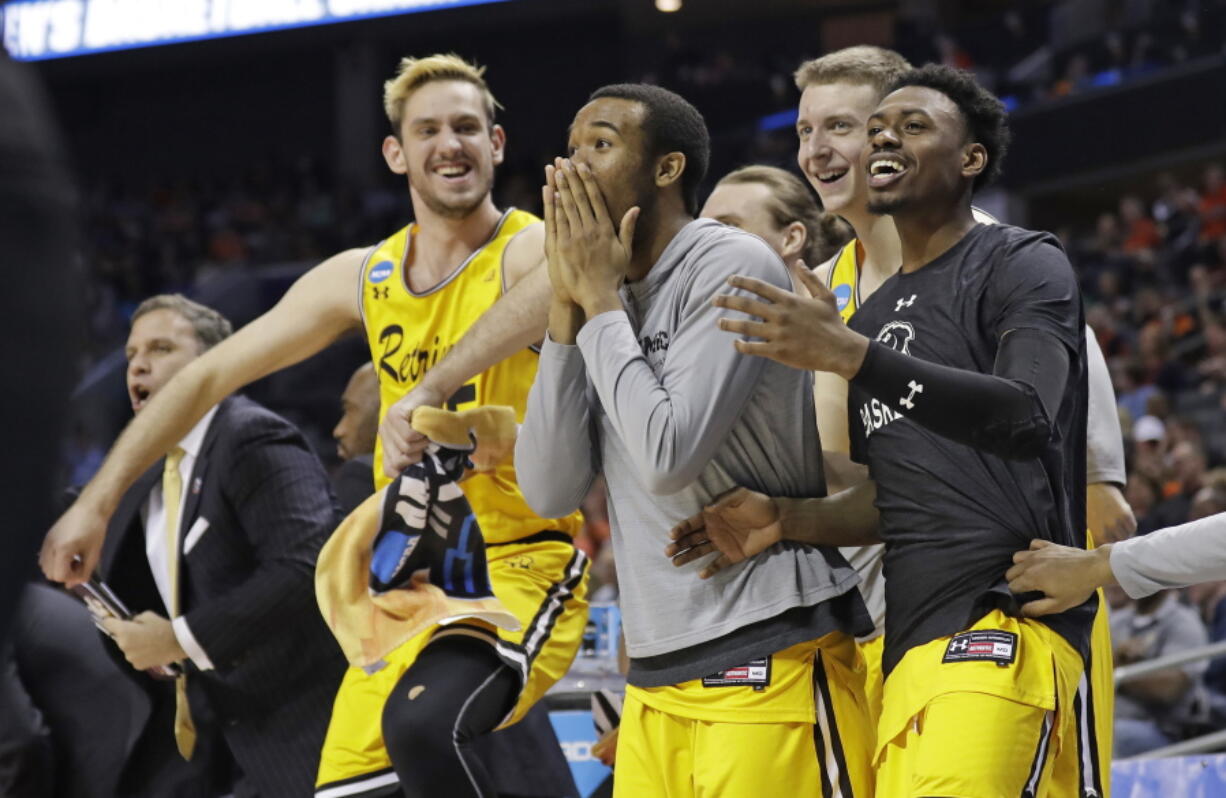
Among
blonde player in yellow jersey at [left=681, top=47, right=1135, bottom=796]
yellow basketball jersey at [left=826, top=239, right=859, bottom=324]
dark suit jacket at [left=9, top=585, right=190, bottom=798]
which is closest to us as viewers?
blonde player in yellow jersey at [left=681, top=47, right=1135, bottom=796]

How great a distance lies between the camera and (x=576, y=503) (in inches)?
129

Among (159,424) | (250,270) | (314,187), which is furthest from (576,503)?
(314,187)

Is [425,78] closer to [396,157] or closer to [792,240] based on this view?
[396,157]

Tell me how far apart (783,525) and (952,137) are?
84 cm

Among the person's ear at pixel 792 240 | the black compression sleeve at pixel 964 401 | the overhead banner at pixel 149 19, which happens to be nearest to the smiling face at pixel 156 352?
the person's ear at pixel 792 240

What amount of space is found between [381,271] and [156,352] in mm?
967

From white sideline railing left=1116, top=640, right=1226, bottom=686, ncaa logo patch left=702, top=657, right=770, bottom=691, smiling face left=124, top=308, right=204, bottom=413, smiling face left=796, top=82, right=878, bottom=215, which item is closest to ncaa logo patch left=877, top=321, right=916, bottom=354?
ncaa logo patch left=702, top=657, right=770, bottom=691

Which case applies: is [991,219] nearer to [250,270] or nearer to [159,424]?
[159,424]

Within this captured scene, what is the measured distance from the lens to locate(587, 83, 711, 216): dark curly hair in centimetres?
316

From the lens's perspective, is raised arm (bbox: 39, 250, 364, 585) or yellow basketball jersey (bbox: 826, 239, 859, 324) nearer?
yellow basketball jersey (bbox: 826, 239, 859, 324)

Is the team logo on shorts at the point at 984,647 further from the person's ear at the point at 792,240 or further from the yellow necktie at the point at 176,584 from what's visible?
the yellow necktie at the point at 176,584

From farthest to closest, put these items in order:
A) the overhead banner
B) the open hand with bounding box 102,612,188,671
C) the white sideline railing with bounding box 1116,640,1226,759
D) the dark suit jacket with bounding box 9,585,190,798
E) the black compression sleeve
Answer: the overhead banner → the white sideline railing with bounding box 1116,640,1226,759 → the dark suit jacket with bounding box 9,585,190,798 → the open hand with bounding box 102,612,188,671 → the black compression sleeve

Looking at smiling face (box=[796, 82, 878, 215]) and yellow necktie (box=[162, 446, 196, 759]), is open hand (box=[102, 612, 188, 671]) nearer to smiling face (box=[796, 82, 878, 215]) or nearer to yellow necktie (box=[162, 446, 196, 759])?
yellow necktie (box=[162, 446, 196, 759])

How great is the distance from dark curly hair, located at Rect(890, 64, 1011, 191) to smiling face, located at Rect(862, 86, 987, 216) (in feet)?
0.09
